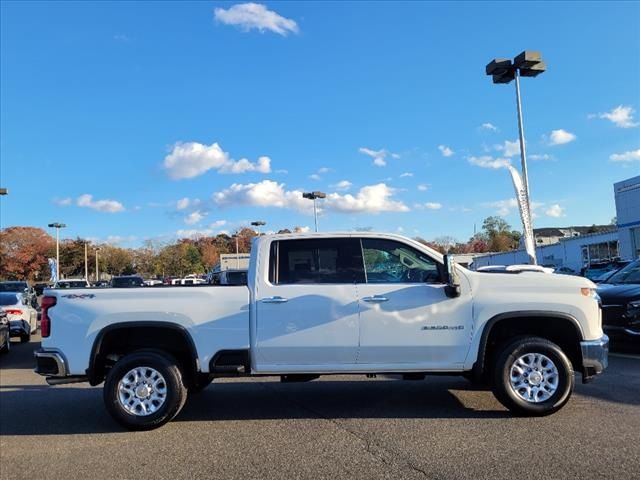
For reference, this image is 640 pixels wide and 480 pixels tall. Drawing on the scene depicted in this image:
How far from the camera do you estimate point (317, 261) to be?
6.29 m

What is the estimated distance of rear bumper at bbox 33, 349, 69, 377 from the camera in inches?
237

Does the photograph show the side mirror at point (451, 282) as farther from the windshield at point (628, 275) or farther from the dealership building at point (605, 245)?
the dealership building at point (605, 245)

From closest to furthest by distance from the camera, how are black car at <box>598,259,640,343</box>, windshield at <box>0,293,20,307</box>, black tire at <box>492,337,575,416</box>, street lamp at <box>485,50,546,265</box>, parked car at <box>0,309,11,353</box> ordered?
black tire at <box>492,337,575,416</box> → black car at <box>598,259,640,343</box> → parked car at <box>0,309,11,353</box> → windshield at <box>0,293,20,307</box> → street lamp at <box>485,50,546,265</box>

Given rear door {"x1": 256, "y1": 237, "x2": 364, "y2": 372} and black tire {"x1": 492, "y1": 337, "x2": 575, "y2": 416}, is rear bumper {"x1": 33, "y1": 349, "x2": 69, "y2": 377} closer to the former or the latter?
rear door {"x1": 256, "y1": 237, "x2": 364, "y2": 372}

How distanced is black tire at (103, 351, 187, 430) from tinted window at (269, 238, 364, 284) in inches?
57.9

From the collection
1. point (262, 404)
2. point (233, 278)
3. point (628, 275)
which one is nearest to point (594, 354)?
point (262, 404)

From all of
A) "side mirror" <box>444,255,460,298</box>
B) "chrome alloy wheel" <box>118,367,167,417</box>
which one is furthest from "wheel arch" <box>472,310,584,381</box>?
"chrome alloy wheel" <box>118,367,167,417</box>

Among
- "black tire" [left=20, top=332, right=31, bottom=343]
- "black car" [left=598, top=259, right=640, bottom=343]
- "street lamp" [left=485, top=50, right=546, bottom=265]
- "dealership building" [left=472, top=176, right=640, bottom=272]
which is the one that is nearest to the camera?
"black car" [left=598, top=259, right=640, bottom=343]

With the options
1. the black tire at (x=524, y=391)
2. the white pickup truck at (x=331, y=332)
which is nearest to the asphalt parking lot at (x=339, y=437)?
the black tire at (x=524, y=391)

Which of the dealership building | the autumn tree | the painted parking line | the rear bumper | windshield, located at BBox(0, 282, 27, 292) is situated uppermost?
the autumn tree

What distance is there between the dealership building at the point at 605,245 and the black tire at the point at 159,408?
13890mm

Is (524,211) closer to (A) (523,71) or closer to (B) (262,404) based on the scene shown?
Answer: (A) (523,71)

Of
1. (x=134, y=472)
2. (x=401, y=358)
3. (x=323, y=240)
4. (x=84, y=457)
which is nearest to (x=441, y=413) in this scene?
(x=401, y=358)

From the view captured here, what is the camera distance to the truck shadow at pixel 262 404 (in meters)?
6.32
